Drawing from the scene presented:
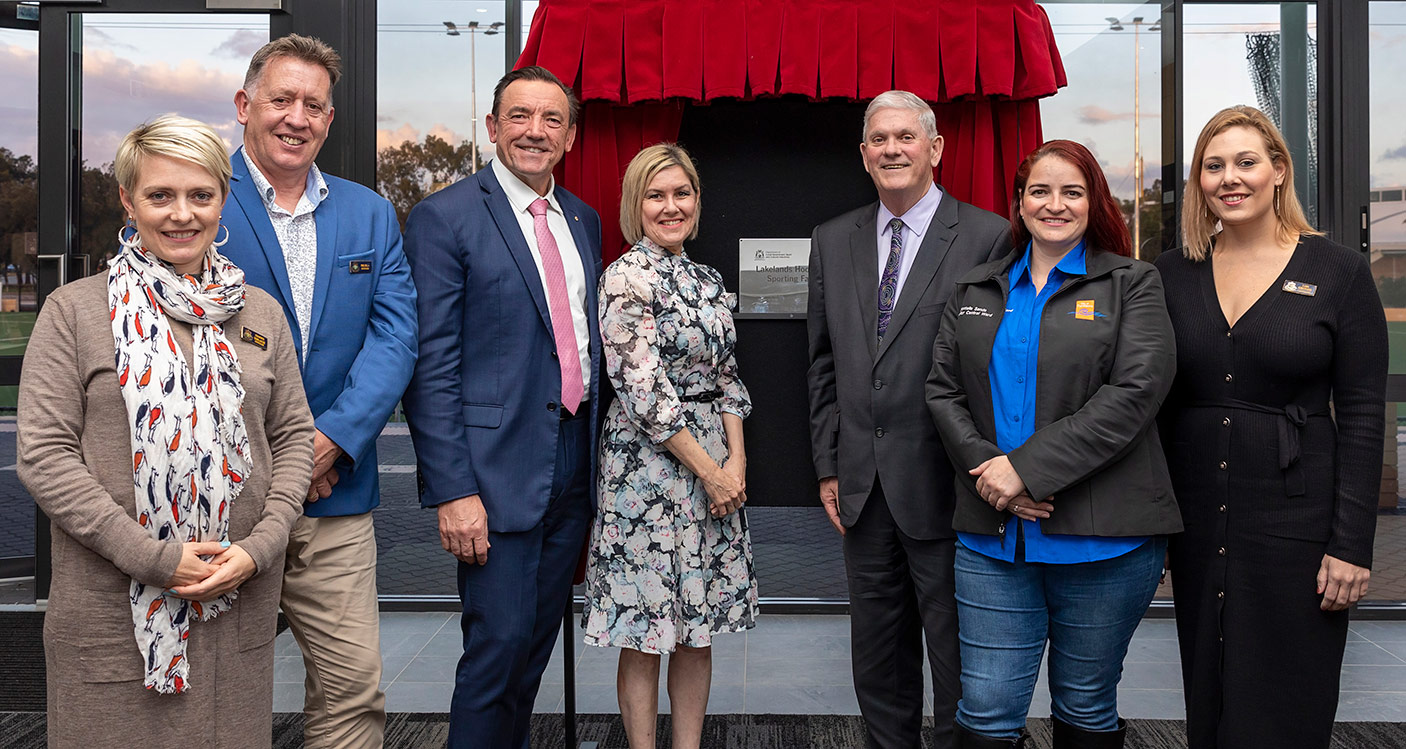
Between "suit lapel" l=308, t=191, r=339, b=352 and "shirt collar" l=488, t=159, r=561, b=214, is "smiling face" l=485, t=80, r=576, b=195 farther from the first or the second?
"suit lapel" l=308, t=191, r=339, b=352

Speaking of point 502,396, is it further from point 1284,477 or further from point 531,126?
point 1284,477

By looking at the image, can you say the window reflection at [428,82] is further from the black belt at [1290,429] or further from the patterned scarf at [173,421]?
the black belt at [1290,429]

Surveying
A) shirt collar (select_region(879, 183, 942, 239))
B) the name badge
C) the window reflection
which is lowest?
the name badge

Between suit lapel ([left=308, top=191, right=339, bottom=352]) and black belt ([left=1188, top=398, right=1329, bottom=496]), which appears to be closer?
black belt ([left=1188, top=398, right=1329, bottom=496])

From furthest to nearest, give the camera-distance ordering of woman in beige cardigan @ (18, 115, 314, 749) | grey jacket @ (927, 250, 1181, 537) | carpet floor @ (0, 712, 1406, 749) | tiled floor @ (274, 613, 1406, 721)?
tiled floor @ (274, 613, 1406, 721) < carpet floor @ (0, 712, 1406, 749) < grey jacket @ (927, 250, 1181, 537) < woman in beige cardigan @ (18, 115, 314, 749)

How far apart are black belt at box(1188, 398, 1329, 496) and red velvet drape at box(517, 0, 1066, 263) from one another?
46.1 inches

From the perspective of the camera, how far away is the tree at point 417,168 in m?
3.98

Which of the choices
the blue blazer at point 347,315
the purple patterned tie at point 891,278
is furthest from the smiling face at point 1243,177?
the blue blazer at point 347,315

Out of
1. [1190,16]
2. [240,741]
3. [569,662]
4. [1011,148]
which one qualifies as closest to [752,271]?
[1011,148]

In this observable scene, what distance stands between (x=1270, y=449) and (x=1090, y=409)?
42 centimetres

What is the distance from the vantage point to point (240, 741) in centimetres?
183

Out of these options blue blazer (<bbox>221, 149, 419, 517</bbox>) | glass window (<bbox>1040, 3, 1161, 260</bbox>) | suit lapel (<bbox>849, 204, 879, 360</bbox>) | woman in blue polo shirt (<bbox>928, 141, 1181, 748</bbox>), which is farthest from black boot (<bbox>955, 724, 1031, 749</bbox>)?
glass window (<bbox>1040, 3, 1161, 260</bbox>)

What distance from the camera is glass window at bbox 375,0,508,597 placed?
3961 millimetres

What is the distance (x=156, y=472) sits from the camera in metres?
1.68
